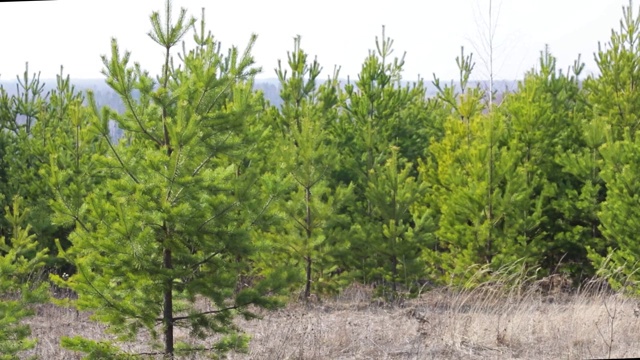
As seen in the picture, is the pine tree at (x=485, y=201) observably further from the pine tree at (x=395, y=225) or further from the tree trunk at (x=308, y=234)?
the tree trunk at (x=308, y=234)

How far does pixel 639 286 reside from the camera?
457 inches

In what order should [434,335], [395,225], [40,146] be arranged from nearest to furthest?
[434,335]
[395,225]
[40,146]

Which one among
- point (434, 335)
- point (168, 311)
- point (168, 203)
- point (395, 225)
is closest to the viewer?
point (168, 203)

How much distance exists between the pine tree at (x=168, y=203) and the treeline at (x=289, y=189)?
0.02m

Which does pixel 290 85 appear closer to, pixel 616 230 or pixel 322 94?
pixel 322 94

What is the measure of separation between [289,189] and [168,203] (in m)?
2.86

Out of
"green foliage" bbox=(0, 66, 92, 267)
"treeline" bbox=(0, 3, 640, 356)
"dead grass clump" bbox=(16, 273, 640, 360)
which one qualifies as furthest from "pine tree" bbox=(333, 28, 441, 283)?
"green foliage" bbox=(0, 66, 92, 267)

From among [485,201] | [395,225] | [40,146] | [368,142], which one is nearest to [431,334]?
[395,225]

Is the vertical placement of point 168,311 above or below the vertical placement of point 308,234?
below

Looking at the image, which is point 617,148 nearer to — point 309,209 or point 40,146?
point 309,209

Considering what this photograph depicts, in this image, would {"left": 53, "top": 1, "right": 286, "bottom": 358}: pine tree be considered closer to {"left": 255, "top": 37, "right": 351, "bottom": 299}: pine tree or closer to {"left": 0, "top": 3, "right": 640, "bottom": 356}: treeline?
{"left": 0, "top": 3, "right": 640, "bottom": 356}: treeline

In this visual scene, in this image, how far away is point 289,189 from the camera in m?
9.14

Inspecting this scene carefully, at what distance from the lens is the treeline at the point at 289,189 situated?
6617 mm

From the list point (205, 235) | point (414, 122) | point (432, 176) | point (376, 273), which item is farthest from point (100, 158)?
point (414, 122)
